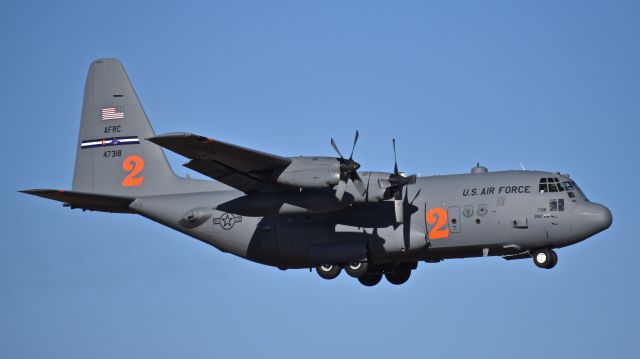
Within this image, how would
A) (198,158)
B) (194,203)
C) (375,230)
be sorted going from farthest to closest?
(194,203) < (375,230) < (198,158)

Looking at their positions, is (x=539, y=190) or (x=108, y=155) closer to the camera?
(x=539, y=190)

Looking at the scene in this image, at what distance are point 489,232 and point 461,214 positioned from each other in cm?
87

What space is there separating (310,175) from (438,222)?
3812 millimetres

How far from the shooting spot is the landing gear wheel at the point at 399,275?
28531mm

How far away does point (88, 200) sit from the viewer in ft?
89.9

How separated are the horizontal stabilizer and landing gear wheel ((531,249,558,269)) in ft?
38.7

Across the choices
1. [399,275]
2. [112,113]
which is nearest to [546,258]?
[399,275]

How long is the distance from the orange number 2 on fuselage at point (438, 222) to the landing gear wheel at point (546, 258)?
2480 millimetres

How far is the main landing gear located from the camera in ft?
87.8

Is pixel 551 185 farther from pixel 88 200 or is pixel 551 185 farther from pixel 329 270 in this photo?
pixel 88 200

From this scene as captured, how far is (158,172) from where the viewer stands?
1160 inches

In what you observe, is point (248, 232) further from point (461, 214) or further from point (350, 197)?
point (461, 214)

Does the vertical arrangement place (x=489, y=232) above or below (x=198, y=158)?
below

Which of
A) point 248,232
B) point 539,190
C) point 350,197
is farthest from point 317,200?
point 539,190
